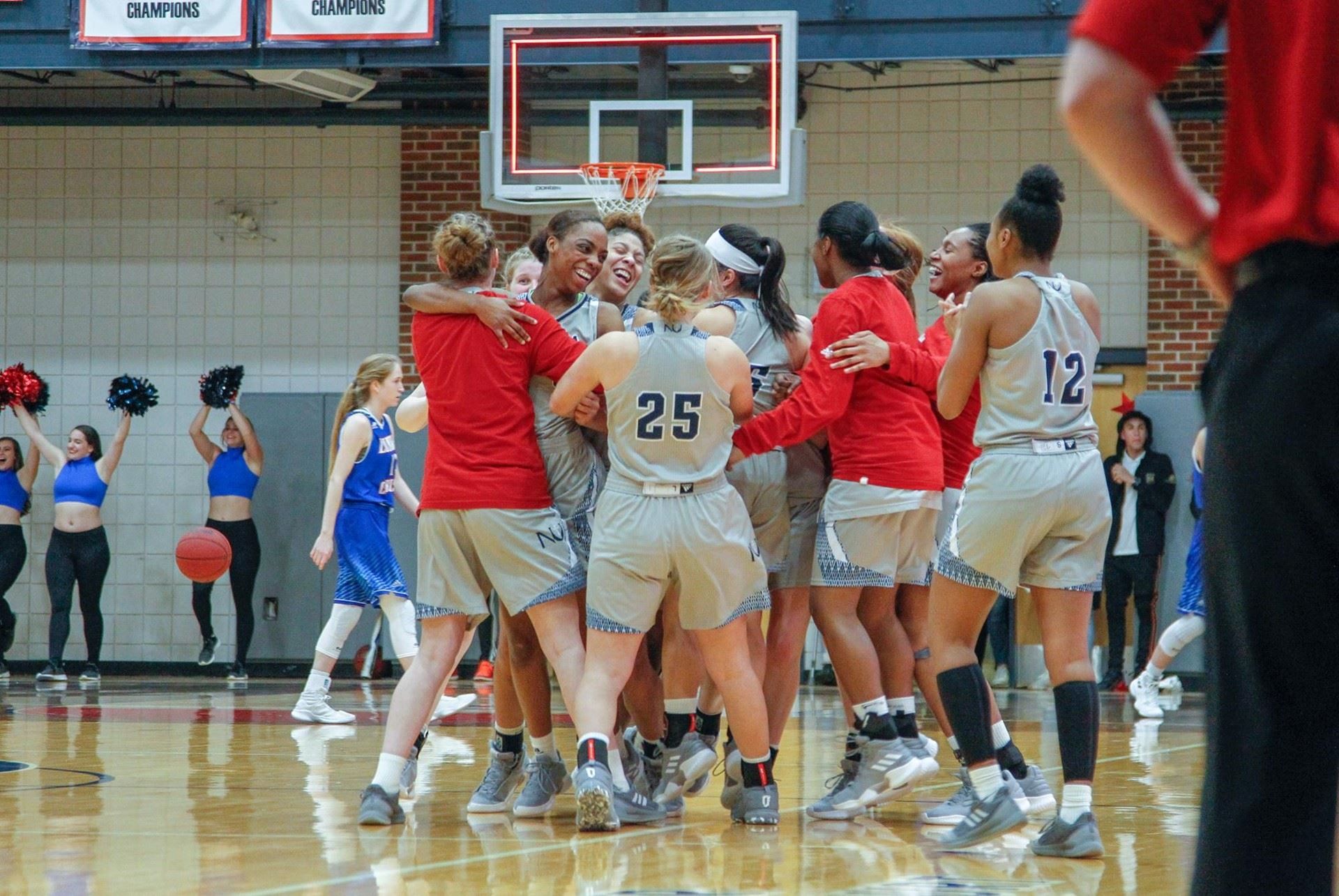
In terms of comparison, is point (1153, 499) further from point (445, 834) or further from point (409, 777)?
point (445, 834)

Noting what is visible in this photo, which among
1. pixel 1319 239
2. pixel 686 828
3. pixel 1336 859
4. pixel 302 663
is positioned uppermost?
pixel 1319 239

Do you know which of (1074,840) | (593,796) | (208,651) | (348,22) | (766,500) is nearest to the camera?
(1074,840)

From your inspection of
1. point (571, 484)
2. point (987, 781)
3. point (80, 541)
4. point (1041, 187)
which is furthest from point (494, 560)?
point (80, 541)

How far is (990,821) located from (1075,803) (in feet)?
0.74

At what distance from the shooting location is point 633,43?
8938 millimetres

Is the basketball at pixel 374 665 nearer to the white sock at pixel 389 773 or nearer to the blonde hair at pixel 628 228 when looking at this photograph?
the blonde hair at pixel 628 228

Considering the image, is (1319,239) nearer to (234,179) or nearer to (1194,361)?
(1194,361)

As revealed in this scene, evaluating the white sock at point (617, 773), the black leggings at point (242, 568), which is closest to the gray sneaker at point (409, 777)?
the white sock at point (617, 773)

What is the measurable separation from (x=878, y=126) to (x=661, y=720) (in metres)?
8.61

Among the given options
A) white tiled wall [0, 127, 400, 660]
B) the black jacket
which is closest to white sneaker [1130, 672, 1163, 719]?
the black jacket

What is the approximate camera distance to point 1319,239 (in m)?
1.56

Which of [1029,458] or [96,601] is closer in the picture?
[1029,458]

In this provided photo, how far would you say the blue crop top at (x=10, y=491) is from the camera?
38.9 ft

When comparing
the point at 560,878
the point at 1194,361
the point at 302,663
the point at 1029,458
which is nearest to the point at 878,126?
the point at 1194,361
